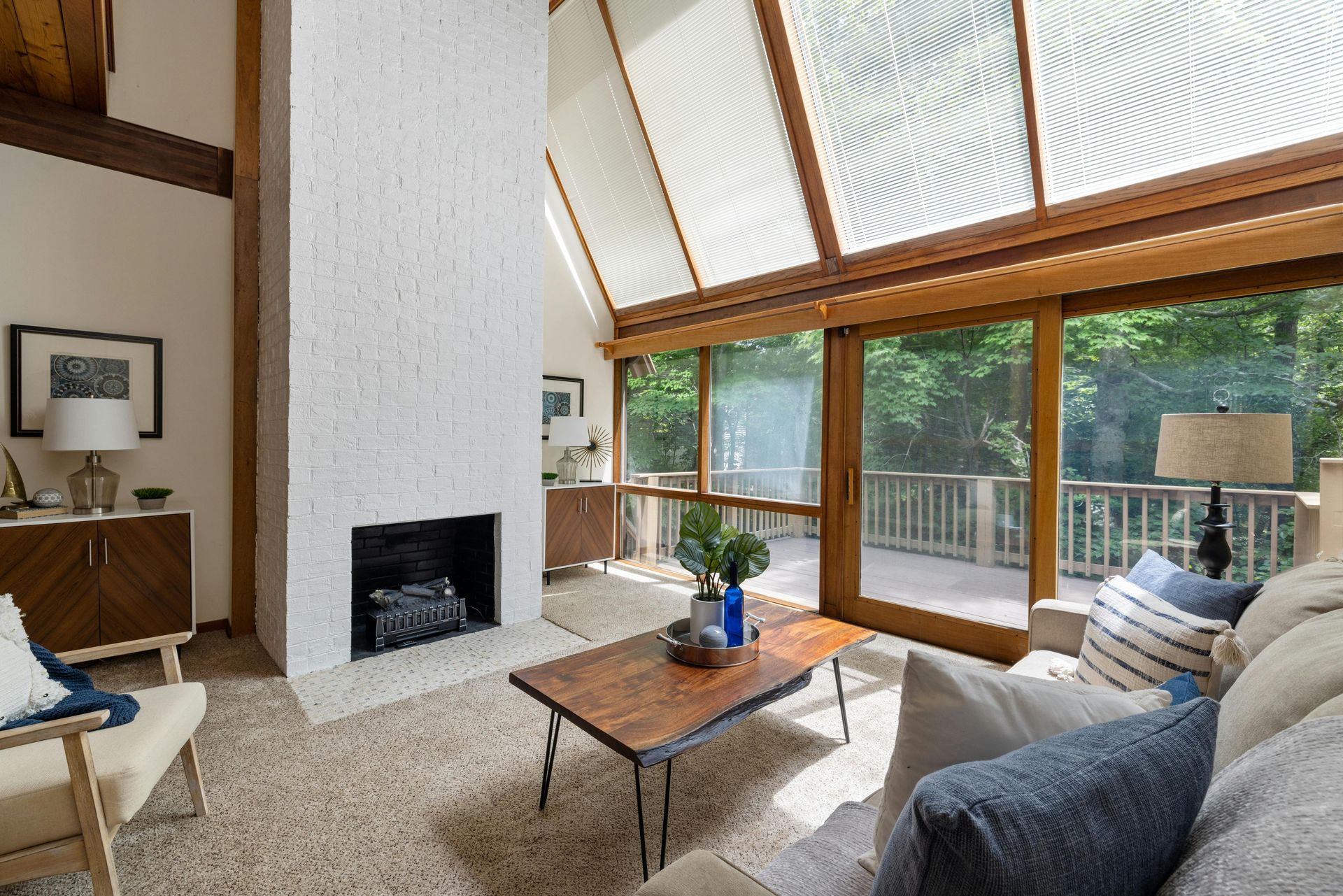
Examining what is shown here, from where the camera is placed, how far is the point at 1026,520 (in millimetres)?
3316

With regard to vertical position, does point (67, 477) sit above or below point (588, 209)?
below

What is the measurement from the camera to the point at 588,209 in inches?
214

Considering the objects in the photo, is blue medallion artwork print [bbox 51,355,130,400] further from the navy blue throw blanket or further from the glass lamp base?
the navy blue throw blanket

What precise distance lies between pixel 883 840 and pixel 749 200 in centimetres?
411

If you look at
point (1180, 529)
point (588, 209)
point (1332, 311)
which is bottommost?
point (1180, 529)

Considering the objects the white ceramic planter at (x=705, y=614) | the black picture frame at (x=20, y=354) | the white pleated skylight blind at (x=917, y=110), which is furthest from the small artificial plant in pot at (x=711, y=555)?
the black picture frame at (x=20, y=354)

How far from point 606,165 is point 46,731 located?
4.86 m

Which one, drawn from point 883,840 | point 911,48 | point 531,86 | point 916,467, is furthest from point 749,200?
point 883,840

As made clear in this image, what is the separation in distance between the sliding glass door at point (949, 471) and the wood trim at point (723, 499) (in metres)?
0.49

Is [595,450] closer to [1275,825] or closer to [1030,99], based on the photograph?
[1030,99]

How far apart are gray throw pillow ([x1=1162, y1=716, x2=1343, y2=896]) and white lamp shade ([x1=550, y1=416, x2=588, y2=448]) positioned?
457cm

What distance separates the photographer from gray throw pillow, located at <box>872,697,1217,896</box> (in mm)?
587

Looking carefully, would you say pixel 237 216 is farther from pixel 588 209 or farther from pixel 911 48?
pixel 911 48

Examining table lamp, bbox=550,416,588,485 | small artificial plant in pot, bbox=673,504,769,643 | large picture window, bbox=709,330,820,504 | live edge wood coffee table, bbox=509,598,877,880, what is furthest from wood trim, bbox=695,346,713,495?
small artificial plant in pot, bbox=673,504,769,643
